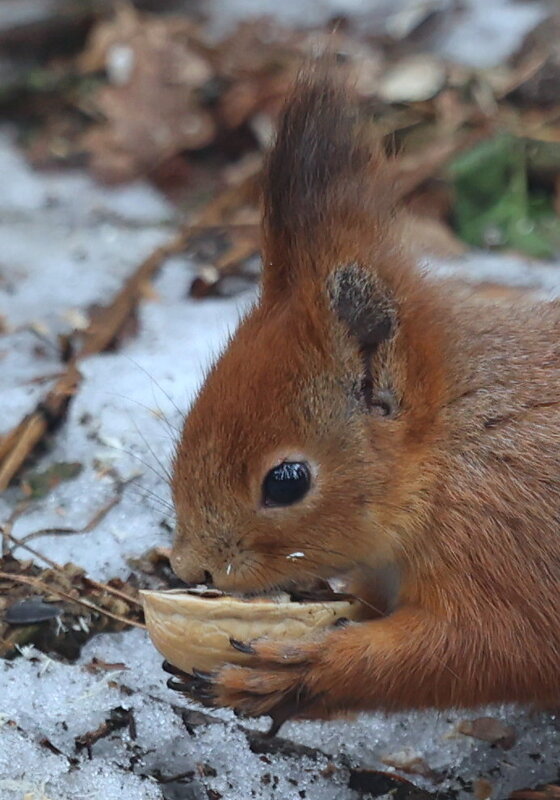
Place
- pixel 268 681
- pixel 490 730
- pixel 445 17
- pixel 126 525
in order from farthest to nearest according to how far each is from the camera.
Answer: pixel 445 17, pixel 126 525, pixel 490 730, pixel 268 681

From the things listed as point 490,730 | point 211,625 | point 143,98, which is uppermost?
point 143,98

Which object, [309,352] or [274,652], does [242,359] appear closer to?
[309,352]

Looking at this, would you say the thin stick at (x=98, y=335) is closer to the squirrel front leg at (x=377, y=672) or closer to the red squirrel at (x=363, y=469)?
the red squirrel at (x=363, y=469)

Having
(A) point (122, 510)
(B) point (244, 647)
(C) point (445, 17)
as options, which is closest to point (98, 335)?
(A) point (122, 510)

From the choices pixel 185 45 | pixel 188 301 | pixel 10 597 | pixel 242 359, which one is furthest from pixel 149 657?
pixel 185 45

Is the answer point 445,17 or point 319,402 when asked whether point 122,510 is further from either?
point 445,17

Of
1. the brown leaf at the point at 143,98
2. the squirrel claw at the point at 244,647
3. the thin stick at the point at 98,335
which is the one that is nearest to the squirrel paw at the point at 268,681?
the squirrel claw at the point at 244,647

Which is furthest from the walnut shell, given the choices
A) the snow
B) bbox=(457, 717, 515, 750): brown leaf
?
the snow

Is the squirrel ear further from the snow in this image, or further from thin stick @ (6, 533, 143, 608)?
the snow
